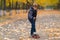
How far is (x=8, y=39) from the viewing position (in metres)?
13.3

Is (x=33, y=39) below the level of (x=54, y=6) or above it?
above

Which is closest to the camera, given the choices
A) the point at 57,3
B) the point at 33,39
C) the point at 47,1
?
the point at 33,39

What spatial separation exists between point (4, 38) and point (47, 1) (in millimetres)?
46232

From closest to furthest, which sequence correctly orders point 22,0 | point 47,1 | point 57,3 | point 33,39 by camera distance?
point 33,39
point 22,0
point 47,1
point 57,3

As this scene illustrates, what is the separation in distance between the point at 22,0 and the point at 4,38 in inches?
1248

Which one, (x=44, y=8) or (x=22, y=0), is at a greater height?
(x=22, y=0)

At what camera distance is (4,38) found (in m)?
13.6

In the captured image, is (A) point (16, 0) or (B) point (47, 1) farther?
(B) point (47, 1)

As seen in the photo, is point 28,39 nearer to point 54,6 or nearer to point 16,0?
point 16,0

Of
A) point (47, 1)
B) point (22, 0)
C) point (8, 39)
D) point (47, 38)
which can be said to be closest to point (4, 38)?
point (8, 39)

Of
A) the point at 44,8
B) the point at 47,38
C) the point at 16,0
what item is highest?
the point at 47,38

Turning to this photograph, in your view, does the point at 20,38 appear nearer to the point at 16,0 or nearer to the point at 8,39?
the point at 8,39

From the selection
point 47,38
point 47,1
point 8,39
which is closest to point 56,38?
point 47,38

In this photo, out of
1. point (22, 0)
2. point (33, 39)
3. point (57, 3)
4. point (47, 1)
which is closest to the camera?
point (33, 39)
